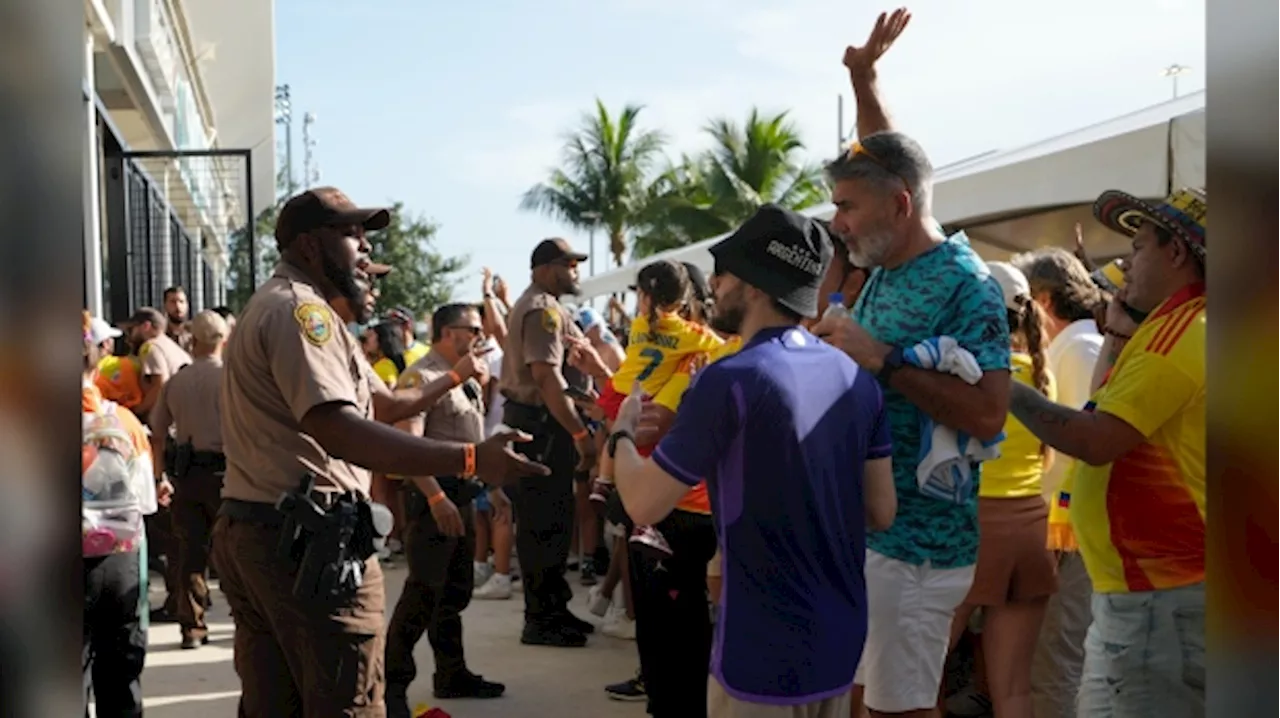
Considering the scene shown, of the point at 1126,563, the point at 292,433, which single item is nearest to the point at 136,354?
the point at 292,433

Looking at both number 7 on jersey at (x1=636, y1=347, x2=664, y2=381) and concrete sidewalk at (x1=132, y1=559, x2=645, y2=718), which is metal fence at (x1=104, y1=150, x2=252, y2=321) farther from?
number 7 on jersey at (x1=636, y1=347, x2=664, y2=381)

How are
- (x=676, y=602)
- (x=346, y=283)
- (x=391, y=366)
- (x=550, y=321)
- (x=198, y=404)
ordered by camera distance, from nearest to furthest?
1. (x=346, y=283)
2. (x=676, y=602)
3. (x=550, y=321)
4. (x=198, y=404)
5. (x=391, y=366)

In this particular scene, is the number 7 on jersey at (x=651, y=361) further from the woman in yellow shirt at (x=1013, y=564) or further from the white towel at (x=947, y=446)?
the white towel at (x=947, y=446)

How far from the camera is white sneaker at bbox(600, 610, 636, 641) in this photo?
25.1 feet

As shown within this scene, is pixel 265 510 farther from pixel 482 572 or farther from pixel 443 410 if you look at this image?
pixel 482 572

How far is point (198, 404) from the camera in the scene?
25.0 ft

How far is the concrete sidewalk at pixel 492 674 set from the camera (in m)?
6.18

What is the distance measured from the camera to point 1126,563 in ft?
9.97

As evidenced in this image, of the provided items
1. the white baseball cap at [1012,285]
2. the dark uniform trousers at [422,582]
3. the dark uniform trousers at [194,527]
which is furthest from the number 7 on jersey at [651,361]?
the dark uniform trousers at [194,527]

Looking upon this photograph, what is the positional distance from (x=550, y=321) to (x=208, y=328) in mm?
2320

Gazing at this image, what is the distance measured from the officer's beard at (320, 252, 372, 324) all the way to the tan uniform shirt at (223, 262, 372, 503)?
9cm

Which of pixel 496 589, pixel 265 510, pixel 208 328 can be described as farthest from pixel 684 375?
pixel 496 589

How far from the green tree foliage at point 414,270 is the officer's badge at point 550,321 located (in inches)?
1306

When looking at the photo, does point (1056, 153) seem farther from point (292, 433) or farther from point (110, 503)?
point (110, 503)
